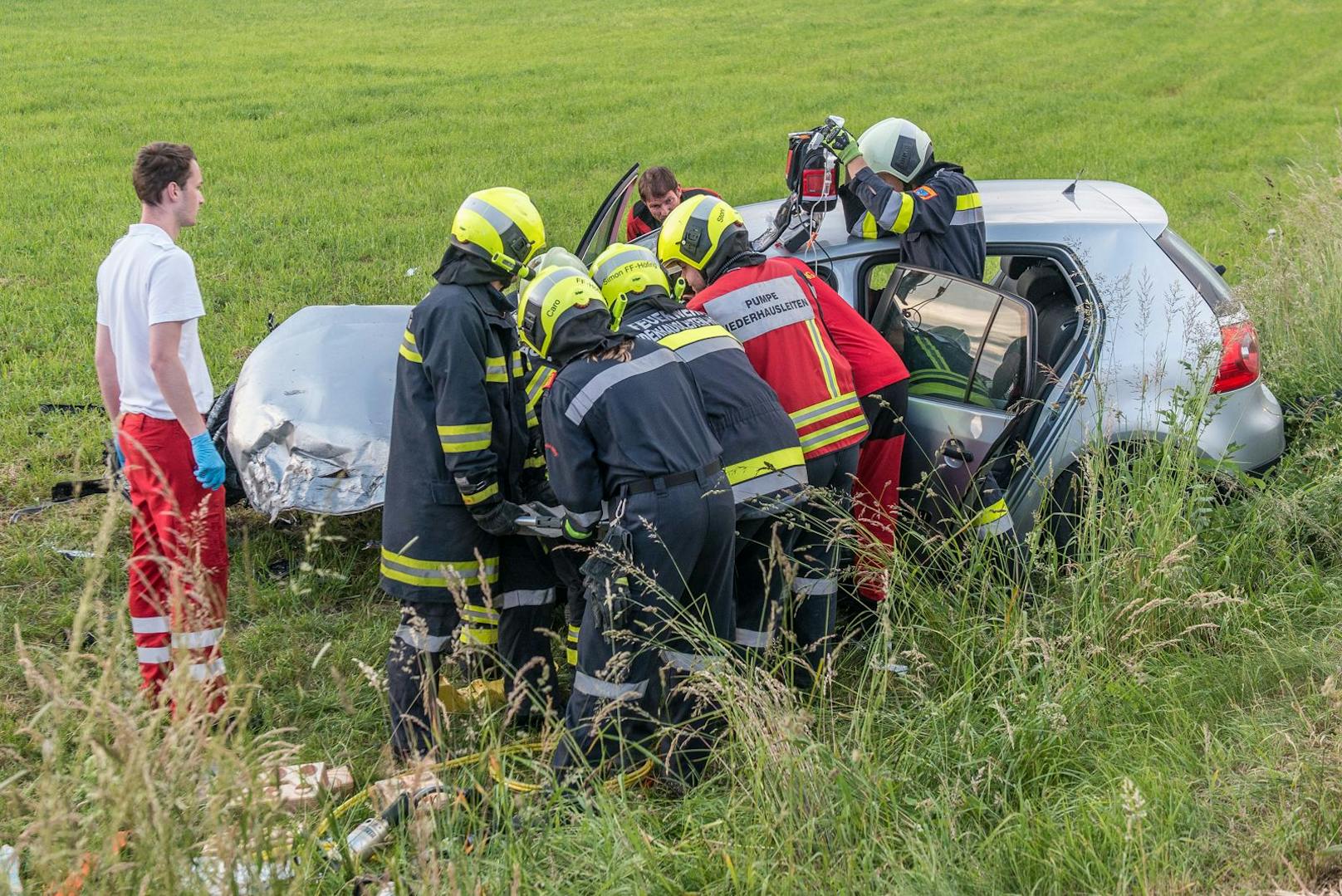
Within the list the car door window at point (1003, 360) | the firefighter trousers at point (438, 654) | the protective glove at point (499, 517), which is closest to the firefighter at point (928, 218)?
the car door window at point (1003, 360)

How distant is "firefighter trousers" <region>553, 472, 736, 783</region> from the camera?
3.59 meters

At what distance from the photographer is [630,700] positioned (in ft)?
12.2

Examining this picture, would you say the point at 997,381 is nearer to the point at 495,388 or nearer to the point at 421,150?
the point at 495,388

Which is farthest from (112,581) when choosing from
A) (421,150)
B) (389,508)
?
(421,150)

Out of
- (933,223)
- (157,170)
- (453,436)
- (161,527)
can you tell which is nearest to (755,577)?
(453,436)

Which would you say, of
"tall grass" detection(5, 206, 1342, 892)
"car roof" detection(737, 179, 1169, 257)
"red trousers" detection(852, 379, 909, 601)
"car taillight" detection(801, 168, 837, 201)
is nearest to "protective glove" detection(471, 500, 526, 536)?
"tall grass" detection(5, 206, 1342, 892)

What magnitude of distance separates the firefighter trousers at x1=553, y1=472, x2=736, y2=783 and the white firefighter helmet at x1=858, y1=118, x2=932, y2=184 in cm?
235

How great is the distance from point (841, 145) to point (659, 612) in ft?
9.01

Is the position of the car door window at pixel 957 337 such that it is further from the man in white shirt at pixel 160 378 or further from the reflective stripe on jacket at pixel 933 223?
the man in white shirt at pixel 160 378

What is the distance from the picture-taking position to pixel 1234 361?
15.1 feet

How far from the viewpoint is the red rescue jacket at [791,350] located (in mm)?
4242

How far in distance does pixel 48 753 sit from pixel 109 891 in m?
0.35

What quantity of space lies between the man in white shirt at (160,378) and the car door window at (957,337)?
2670 millimetres

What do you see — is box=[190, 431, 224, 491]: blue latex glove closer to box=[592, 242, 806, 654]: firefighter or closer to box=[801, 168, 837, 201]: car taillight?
box=[592, 242, 806, 654]: firefighter
